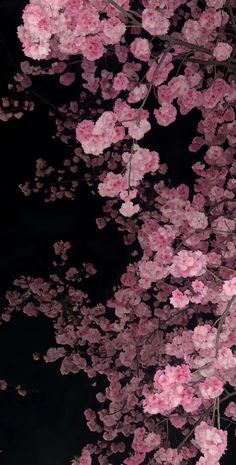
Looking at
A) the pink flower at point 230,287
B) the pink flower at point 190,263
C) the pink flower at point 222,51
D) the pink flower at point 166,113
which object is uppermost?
the pink flower at point 222,51

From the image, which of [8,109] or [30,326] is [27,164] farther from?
[30,326]

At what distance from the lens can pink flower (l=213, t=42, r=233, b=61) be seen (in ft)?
11.2

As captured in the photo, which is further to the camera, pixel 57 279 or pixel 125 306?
pixel 57 279

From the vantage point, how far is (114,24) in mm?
3584

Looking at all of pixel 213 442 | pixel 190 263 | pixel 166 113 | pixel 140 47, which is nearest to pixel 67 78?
pixel 166 113

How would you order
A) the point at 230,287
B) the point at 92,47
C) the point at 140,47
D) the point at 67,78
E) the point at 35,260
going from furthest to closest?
the point at 35,260, the point at 67,78, the point at 140,47, the point at 92,47, the point at 230,287

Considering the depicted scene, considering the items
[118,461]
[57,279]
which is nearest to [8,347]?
[57,279]

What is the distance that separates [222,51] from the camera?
11.4ft

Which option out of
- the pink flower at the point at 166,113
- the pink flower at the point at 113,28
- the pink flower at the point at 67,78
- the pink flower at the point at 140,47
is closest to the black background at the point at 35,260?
the pink flower at the point at 67,78

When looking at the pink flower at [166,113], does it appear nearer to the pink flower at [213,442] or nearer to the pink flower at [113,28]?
the pink flower at [113,28]

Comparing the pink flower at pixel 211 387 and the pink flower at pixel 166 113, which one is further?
the pink flower at pixel 166 113

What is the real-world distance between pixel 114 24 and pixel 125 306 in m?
3.06

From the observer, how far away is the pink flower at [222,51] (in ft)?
11.2

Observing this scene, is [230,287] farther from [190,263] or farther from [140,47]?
[140,47]
